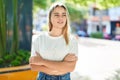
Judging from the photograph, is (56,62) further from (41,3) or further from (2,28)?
(41,3)

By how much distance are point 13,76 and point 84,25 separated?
77.2ft

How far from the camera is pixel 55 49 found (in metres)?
1.84

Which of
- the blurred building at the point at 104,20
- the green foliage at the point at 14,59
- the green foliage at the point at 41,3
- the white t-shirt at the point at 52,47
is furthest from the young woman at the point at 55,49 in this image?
the blurred building at the point at 104,20

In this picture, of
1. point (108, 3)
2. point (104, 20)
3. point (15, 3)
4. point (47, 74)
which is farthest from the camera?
point (104, 20)

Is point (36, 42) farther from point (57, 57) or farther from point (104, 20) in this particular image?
point (104, 20)

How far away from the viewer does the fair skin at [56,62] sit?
1.84 metres

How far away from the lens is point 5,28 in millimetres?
3877

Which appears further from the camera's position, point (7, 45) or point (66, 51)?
point (7, 45)

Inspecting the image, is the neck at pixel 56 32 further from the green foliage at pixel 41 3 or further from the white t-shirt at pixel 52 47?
the green foliage at pixel 41 3

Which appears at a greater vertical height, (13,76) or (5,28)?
(5,28)

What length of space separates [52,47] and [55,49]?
22 mm

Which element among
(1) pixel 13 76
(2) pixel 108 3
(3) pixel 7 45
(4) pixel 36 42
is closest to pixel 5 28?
(3) pixel 7 45

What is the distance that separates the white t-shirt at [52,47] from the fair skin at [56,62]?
0.03 meters

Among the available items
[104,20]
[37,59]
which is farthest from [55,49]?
[104,20]
